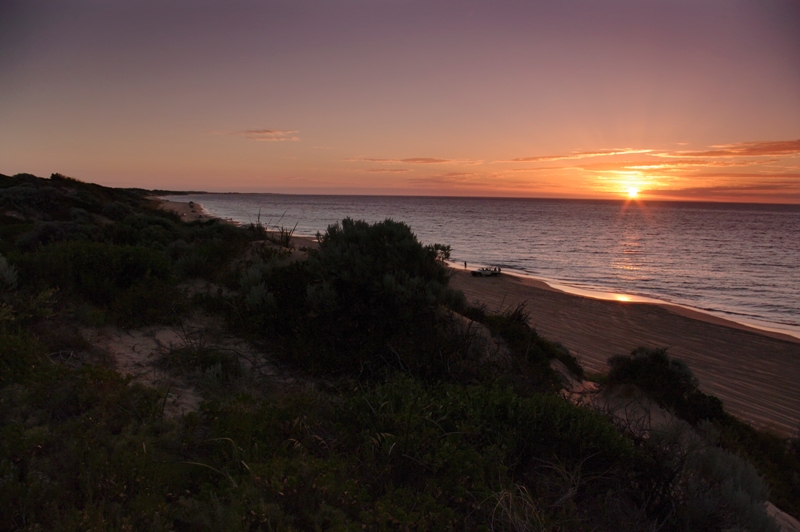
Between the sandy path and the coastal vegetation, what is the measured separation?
2.50m

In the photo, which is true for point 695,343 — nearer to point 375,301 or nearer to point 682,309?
point 682,309

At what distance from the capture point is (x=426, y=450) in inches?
124

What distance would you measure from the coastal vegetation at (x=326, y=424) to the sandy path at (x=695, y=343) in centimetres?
250

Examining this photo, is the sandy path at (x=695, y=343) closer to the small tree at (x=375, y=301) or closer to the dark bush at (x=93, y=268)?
the small tree at (x=375, y=301)

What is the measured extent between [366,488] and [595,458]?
1802 millimetres

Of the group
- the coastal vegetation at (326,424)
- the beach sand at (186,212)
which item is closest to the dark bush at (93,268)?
the coastal vegetation at (326,424)

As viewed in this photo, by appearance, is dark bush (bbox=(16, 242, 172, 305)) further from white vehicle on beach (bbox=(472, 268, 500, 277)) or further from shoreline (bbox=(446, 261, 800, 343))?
white vehicle on beach (bbox=(472, 268, 500, 277))

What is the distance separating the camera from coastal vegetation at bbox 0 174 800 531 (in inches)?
101

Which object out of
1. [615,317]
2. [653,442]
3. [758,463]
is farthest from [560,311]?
[653,442]

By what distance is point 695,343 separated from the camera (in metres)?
12.1

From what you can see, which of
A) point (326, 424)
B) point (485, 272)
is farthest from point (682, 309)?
point (326, 424)

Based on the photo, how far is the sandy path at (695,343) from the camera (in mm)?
8609

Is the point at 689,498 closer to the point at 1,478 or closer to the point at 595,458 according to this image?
the point at 595,458

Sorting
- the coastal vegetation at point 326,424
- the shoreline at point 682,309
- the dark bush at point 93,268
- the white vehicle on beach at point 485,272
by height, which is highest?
the dark bush at point 93,268
